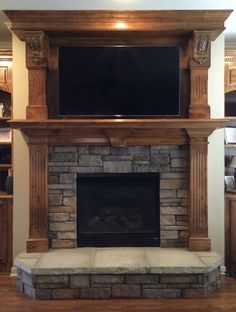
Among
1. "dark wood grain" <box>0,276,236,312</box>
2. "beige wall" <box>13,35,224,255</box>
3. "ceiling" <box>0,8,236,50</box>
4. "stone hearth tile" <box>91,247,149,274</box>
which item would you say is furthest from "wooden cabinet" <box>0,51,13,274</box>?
"stone hearth tile" <box>91,247,149,274</box>

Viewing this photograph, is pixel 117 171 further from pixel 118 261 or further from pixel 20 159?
pixel 20 159

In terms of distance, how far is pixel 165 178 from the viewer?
371 cm

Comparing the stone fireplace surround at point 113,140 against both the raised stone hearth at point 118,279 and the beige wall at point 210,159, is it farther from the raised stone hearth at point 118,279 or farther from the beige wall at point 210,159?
the beige wall at point 210,159

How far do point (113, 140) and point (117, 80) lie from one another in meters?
0.60

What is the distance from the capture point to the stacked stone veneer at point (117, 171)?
3672mm

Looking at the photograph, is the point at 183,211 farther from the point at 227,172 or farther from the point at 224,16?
the point at 224,16

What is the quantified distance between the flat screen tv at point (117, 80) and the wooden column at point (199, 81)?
0.55 feet

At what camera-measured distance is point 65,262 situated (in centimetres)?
325

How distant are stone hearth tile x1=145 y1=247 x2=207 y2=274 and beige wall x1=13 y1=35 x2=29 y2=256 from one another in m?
1.33

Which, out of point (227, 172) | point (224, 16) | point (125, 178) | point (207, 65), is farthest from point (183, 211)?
point (224, 16)

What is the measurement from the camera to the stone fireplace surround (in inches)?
Result: 125

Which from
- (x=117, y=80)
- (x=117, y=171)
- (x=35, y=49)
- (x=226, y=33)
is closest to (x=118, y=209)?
(x=117, y=171)

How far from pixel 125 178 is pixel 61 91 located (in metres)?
1.11

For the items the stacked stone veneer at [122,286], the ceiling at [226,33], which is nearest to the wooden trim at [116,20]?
the ceiling at [226,33]
